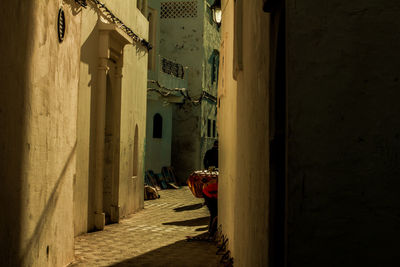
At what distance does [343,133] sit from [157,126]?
2155 cm

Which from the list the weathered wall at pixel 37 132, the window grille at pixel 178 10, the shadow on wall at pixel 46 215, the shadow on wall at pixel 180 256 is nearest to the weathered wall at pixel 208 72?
the window grille at pixel 178 10

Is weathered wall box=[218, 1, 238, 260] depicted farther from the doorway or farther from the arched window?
the arched window

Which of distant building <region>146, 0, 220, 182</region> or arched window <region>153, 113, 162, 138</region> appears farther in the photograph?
distant building <region>146, 0, 220, 182</region>

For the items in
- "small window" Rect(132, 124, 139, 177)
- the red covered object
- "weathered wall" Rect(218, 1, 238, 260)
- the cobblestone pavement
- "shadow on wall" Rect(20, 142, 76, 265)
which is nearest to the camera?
"shadow on wall" Rect(20, 142, 76, 265)

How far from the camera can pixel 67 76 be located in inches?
284

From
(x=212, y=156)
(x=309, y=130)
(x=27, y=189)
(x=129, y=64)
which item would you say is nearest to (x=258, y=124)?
→ (x=309, y=130)

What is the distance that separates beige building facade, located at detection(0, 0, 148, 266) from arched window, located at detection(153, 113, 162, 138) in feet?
37.1

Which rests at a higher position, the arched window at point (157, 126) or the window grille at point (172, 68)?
the window grille at point (172, 68)

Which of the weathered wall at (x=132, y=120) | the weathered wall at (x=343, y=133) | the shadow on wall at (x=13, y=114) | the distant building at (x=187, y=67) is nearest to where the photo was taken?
the weathered wall at (x=343, y=133)

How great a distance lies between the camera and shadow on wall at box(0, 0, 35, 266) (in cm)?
499

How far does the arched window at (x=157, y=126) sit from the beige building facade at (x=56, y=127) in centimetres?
1131

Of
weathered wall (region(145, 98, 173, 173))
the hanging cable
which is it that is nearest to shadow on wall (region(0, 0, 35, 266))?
the hanging cable

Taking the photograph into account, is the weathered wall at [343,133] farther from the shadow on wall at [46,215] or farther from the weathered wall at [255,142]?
the shadow on wall at [46,215]

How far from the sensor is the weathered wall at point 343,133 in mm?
2529
